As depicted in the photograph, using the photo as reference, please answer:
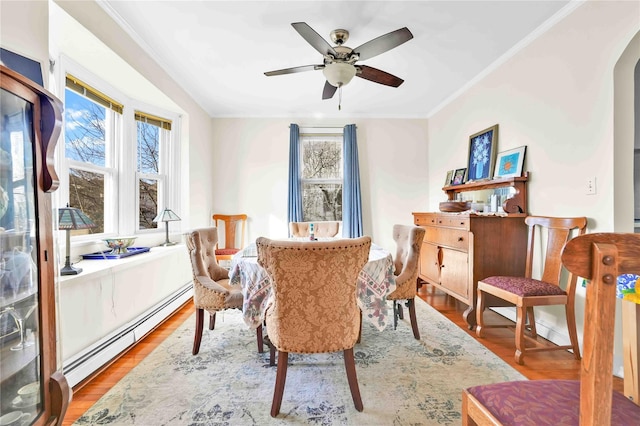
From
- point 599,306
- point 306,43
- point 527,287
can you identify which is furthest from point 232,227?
point 599,306

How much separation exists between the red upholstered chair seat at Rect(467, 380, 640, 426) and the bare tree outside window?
363 cm

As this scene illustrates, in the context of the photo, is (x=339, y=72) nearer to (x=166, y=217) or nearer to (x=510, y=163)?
→ (x=510, y=163)

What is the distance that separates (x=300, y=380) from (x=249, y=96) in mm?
3351

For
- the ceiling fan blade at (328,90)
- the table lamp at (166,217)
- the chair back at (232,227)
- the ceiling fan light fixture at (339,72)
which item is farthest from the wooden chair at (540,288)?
the chair back at (232,227)

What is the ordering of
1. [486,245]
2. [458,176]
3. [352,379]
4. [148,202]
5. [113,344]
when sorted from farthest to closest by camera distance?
1. [458,176]
2. [148,202]
3. [486,245]
4. [113,344]
5. [352,379]

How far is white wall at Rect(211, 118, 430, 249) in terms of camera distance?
→ 4320mm

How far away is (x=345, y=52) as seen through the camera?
2.07 m

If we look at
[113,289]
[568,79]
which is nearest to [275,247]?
[113,289]

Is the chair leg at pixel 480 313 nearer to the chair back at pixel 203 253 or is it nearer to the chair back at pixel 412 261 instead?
the chair back at pixel 412 261

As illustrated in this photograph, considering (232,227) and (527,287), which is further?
(232,227)

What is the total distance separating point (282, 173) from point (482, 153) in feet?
9.11

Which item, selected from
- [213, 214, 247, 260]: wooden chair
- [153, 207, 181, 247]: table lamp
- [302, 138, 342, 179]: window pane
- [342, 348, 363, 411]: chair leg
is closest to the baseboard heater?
[153, 207, 181, 247]: table lamp

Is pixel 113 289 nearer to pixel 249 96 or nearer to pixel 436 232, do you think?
pixel 249 96

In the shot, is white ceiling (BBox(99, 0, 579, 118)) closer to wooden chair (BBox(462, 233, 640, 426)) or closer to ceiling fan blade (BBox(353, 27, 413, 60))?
ceiling fan blade (BBox(353, 27, 413, 60))
